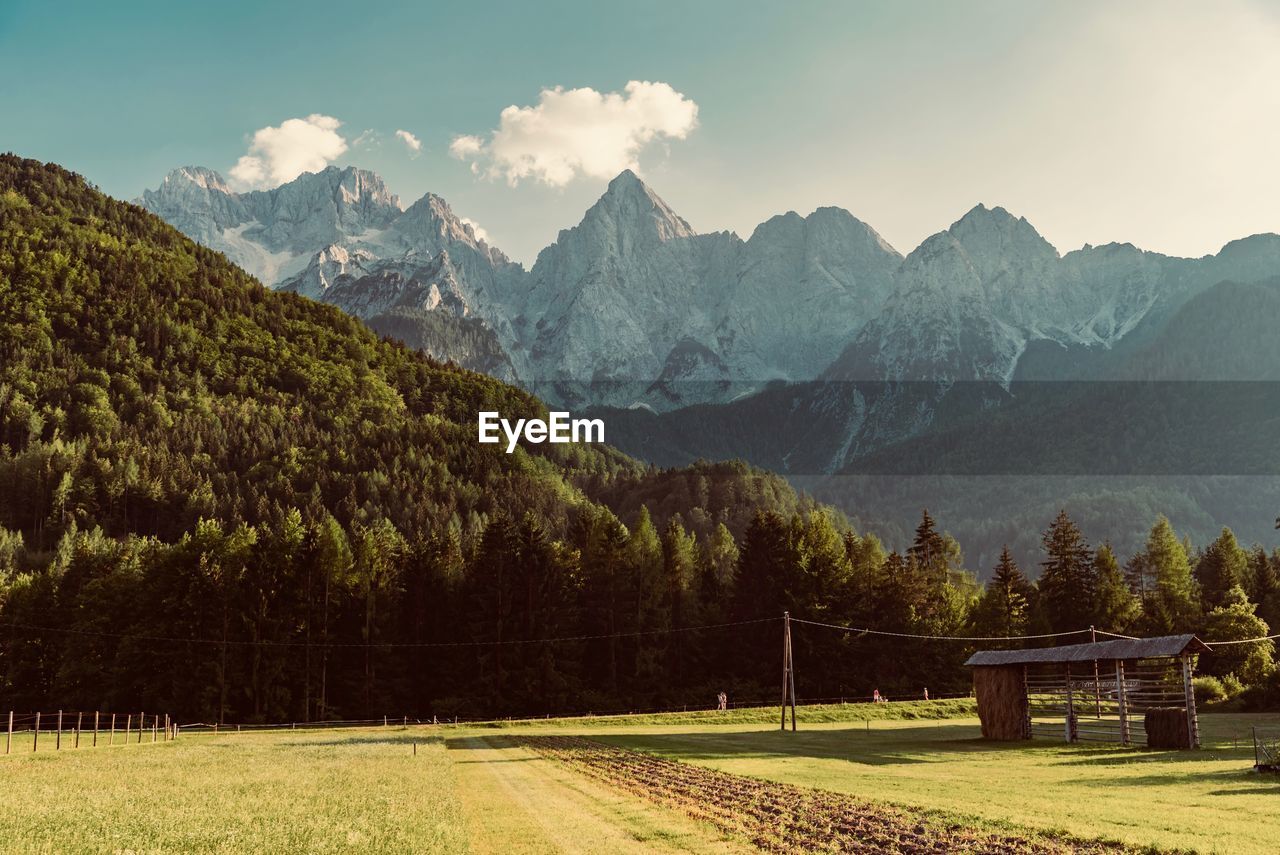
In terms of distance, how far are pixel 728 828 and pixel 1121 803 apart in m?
11.7

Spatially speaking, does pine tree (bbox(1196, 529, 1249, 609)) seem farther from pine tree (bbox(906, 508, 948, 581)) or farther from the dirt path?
the dirt path

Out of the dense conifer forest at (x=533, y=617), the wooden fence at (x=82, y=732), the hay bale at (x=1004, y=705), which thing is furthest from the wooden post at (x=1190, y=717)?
the wooden fence at (x=82, y=732)

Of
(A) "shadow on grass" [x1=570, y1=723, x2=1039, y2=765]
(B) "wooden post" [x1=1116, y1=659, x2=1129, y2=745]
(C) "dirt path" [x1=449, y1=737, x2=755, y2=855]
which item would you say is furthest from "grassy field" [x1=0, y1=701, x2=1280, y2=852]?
(B) "wooden post" [x1=1116, y1=659, x2=1129, y2=745]

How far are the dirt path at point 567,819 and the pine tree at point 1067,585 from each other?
280 ft

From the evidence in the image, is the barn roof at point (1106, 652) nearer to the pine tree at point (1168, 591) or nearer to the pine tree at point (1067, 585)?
the pine tree at point (1067, 585)

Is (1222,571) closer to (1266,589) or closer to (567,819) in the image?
(1266,589)

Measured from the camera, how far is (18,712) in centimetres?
9431

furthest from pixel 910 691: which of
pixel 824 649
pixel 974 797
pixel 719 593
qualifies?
pixel 974 797

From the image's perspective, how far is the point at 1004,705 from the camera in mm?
55094

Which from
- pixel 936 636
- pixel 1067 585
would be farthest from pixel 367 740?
pixel 1067 585

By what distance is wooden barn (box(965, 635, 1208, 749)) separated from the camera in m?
46.4

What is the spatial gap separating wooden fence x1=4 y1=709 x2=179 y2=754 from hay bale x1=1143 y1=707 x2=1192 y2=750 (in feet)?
173

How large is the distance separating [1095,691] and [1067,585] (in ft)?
186

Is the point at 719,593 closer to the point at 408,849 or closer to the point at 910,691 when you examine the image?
the point at 910,691
